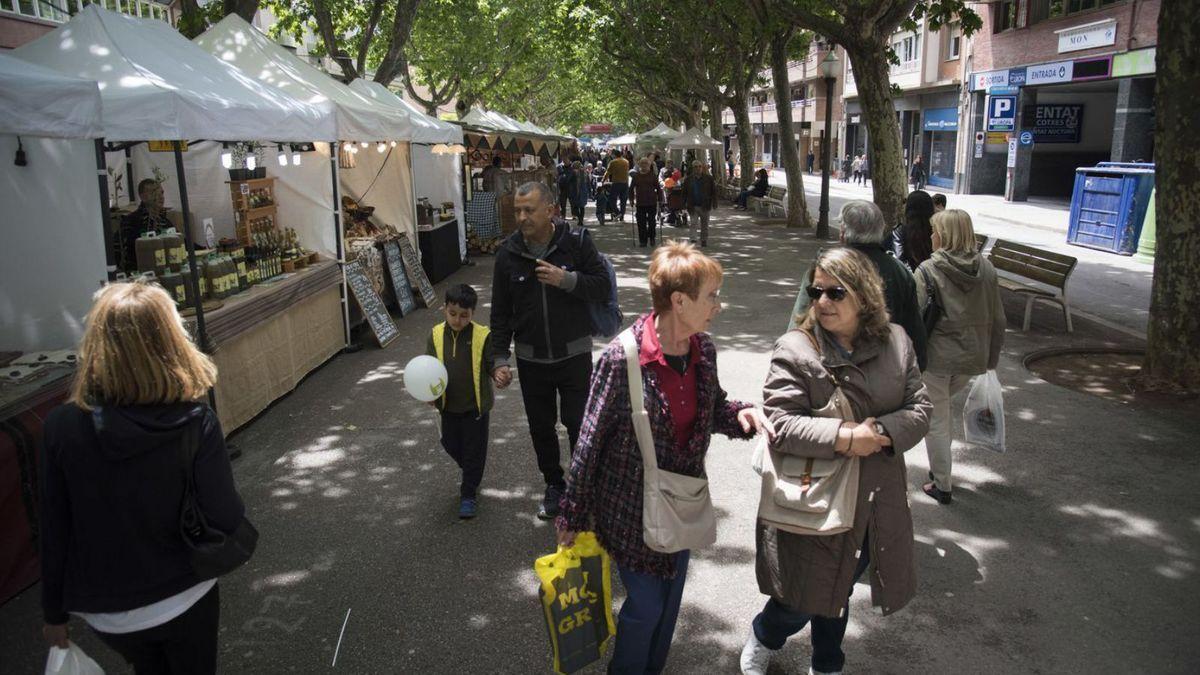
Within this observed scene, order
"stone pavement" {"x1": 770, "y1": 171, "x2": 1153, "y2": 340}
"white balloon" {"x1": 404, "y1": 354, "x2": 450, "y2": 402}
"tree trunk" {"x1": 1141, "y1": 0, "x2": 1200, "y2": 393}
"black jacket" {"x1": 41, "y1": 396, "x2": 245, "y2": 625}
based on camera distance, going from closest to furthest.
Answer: "black jacket" {"x1": 41, "y1": 396, "x2": 245, "y2": 625} < "white balloon" {"x1": 404, "y1": 354, "x2": 450, "y2": 402} < "tree trunk" {"x1": 1141, "y1": 0, "x2": 1200, "y2": 393} < "stone pavement" {"x1": 770, "y1": 171, "x2": 1153, "y2": 340}

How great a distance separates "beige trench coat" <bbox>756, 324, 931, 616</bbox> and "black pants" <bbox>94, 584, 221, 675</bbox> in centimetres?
183

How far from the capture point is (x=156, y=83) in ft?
18.2

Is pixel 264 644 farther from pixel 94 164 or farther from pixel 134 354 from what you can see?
pixel 94 164

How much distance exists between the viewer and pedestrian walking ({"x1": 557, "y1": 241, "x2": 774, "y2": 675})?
2.73 metres

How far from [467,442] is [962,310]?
9.67 feet

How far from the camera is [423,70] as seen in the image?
31953 mm

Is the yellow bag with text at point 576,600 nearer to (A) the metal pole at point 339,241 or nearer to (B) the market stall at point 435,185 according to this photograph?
(A) the metal pole at point 339,241

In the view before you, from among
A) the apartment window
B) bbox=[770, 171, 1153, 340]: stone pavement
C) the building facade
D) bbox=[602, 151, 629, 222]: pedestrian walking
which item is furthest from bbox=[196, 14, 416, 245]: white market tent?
the apartment window

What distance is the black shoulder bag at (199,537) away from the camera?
239cm

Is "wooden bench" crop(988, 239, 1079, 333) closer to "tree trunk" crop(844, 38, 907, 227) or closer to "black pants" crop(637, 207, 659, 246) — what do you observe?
"tree trunk" crop(844, 38, 907, 227)

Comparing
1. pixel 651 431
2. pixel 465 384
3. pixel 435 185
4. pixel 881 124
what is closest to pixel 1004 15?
pixel 881 124

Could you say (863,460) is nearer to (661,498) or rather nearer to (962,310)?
(661,498)

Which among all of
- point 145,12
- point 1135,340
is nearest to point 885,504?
point 1135,340

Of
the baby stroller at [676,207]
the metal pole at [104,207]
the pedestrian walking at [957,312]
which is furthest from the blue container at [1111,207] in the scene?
the metal pole at [104,207]
